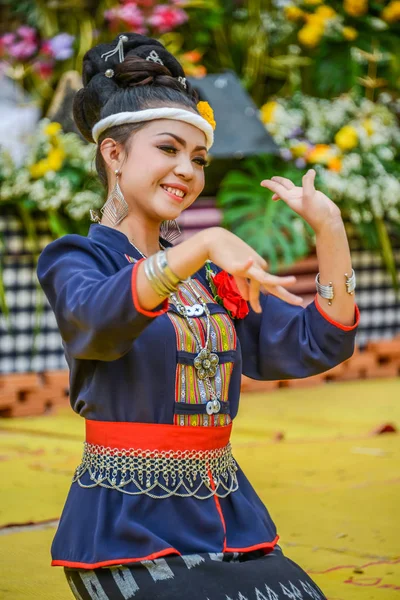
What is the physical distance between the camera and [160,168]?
1.72m

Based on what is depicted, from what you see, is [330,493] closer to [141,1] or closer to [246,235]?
[246,235]

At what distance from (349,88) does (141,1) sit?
4.21 feet

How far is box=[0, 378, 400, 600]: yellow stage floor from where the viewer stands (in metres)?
2.32

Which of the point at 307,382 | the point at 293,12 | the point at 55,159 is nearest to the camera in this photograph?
the point at 55,159

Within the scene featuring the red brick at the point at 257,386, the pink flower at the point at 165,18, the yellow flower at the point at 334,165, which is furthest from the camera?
the pink flower at the point at 165,18

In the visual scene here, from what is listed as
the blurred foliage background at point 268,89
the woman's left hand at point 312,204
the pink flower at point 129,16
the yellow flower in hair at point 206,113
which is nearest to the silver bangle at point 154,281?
the woman's left hand at point 312,204

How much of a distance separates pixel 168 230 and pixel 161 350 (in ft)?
1.12

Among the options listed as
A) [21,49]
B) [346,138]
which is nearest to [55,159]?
[21,49]

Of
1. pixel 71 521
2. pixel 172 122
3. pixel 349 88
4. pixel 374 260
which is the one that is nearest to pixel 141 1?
pixel 349 88

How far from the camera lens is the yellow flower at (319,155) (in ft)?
16.5

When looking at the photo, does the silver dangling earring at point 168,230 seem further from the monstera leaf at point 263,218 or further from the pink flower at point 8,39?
the pink flower at point 8,39

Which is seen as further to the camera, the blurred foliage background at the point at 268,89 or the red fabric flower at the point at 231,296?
the blurred foliage background at the point at 268,89

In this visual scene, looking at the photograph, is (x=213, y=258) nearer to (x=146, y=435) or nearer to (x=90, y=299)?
(x=90, y=299)

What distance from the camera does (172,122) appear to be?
1.75 meters
